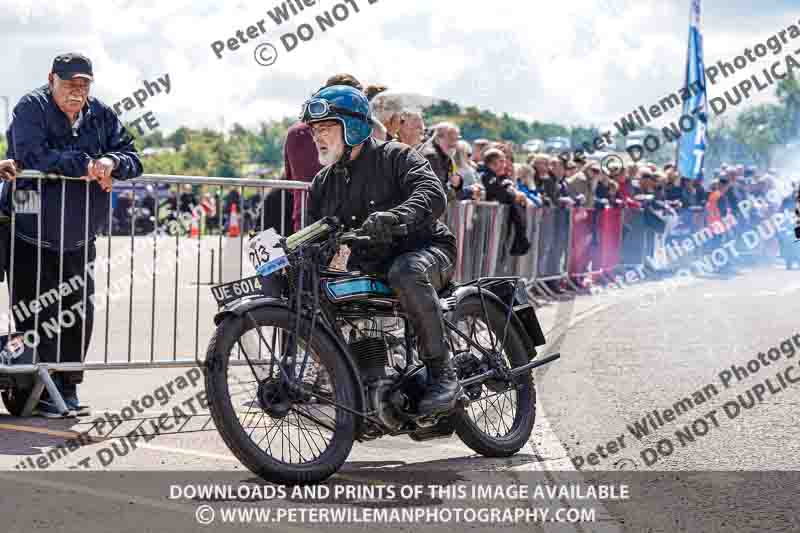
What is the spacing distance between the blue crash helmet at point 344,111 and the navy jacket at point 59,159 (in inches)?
76.8

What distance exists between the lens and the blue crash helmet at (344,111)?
6.51 meters

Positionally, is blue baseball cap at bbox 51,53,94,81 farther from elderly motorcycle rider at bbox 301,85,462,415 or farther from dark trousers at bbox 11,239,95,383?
elderly motorcycle rider at bbox 301,85,462,415

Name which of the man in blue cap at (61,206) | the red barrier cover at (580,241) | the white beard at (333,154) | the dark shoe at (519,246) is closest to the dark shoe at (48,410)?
the man in blue cap at (61,206)

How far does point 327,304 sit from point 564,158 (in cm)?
1439

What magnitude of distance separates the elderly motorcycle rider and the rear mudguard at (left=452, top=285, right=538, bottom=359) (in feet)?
0.51

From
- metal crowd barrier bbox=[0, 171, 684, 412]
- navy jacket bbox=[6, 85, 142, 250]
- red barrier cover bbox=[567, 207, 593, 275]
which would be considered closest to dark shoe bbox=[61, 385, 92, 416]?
metal crowd barrier bbox=[0, 171, 684, 412]

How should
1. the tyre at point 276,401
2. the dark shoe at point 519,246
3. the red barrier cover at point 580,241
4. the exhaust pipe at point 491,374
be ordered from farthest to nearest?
the red barrier cover at point 580,241, the dark shoe at point 519,246, the exhaust pipe at point 491,374, the tyre at point 276,401

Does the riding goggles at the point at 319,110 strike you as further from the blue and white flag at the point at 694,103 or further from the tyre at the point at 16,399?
the blue and white flag at the point at 694,103

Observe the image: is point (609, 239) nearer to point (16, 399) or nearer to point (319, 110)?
point (16, 399)

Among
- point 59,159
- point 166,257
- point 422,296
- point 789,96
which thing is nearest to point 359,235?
point 422,296

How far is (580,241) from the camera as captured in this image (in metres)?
19.4

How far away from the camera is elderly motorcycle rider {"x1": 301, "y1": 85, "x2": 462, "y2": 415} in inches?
254

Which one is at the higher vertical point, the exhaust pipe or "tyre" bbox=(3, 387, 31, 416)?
the exhaust pipe

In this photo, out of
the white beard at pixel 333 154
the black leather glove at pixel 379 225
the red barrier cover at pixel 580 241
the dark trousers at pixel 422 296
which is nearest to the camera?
the black leather glove at pixel 379 225
